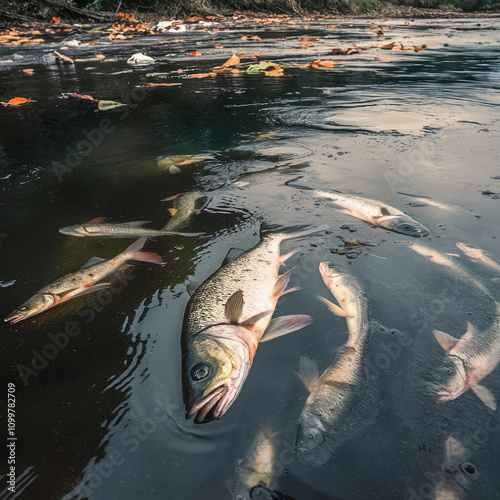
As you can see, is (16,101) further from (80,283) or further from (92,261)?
(80,283)

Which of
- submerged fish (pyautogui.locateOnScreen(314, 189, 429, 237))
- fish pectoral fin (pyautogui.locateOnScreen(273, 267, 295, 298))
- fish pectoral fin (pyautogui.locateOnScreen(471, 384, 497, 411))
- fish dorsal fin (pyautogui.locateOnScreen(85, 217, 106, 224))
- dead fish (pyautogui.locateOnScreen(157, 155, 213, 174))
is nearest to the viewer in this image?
fish pectoral fin (pyautogui.locateOnScreen(471, 384, 497, 411))

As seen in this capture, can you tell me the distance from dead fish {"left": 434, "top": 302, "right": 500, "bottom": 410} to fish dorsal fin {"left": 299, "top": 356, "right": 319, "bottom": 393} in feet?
1.92

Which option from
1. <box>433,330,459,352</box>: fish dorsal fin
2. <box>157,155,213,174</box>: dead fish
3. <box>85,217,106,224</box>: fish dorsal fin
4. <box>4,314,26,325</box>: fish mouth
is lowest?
<box>157,155,213,174</box>: dead fish

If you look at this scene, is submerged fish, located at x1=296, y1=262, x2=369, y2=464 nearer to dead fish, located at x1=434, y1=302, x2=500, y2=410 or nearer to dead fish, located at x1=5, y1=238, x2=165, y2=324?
dead fish, located at x1=434, y1=302, x2=500, y2=410

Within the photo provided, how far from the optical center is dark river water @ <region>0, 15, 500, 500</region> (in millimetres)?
1707

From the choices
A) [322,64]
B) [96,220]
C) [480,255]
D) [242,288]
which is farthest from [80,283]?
[322,64]

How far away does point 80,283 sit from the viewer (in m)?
2.88

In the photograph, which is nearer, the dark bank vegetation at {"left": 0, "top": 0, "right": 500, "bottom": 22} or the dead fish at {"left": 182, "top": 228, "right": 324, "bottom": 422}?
the dead fish at {"left": 182, "top": 228, "right": 324, "bottom": 422}

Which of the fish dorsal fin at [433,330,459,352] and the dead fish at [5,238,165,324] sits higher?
the fish dorsal fin at [433,330,459,352]

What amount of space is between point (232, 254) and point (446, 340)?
1.53 m

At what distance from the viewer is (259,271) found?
2.92 m

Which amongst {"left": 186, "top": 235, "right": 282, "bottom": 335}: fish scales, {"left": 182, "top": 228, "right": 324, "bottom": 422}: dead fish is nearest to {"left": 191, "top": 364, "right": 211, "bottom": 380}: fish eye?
{"left": 182, "top": 228, "right": 324, "bottom": 422}: dead fish

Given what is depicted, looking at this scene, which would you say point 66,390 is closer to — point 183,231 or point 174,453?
point 174,453

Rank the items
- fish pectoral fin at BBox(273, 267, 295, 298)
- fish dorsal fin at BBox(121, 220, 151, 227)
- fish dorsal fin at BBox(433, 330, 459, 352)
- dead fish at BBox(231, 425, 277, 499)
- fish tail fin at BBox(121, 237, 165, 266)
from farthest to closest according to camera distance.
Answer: fish dorsal fin at BBox(121, 220, 151, 227) < fish tail fin at BBox(121, 237, 165, 266) < fish pectoral fin at BBox(273, 267, 295, 298) < fish dorsal fin at BBox(433, 330, 459, 352) < dead fish at BBox(231, 425, 277, 499)
